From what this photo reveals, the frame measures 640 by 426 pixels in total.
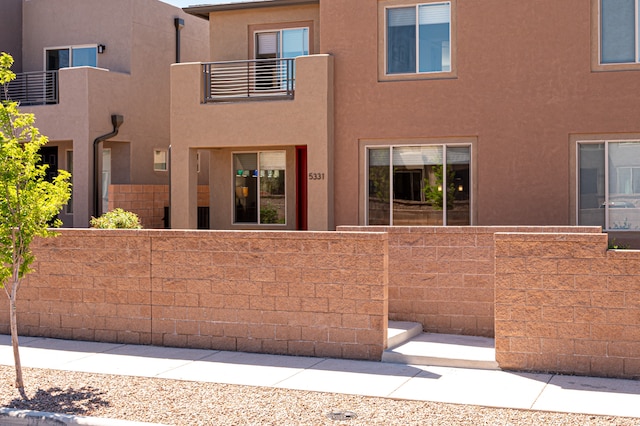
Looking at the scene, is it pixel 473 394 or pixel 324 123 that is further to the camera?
pixel 324 123

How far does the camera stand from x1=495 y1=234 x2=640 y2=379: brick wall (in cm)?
984

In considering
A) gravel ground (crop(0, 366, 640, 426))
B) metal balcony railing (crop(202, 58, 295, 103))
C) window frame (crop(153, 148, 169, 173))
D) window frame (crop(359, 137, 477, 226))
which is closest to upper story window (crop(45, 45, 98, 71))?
window frame (crop(153, 148, 169, 173))

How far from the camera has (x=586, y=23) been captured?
16.9 metres

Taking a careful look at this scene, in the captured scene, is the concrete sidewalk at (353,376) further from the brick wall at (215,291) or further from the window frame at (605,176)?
the window frame at (605,176)

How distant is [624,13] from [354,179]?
21.5 ft

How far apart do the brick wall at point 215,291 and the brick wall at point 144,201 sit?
866 centimetres

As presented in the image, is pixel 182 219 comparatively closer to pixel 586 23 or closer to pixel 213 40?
pixel 213 40

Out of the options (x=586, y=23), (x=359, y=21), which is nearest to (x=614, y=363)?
(x=586, y=23)

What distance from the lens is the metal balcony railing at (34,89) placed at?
22594 millimetres

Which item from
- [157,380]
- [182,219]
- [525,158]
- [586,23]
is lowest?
[157,380]

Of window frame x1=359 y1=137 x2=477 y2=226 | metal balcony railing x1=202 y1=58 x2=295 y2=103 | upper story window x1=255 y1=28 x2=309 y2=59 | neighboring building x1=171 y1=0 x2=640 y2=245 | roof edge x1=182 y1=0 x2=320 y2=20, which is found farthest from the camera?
upper story window x1=255 y1=28 x2=309 y2=59

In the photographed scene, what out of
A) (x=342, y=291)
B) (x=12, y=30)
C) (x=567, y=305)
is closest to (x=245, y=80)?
(x=12, y=30)

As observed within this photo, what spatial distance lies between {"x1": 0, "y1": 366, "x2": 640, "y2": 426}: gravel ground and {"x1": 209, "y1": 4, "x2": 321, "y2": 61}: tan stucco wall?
12.4 meters

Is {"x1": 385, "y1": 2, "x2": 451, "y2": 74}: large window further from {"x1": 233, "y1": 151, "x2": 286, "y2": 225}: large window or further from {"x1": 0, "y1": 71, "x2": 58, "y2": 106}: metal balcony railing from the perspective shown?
{"x1": 0, "y1": 71, "x2": 58, "y2": 106}: metal balcony railing
